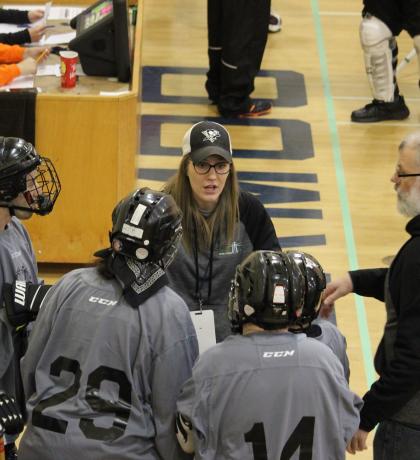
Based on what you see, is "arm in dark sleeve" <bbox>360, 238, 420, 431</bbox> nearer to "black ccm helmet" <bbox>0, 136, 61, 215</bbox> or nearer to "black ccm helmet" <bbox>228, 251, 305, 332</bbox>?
"black ccm helmet" <bbox>228, 251, 305, 332</bbox>

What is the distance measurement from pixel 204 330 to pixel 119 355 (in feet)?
3.83

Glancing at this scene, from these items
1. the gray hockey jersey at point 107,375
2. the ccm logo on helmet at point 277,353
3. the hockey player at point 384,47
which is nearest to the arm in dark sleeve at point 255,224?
the gray hockey jersey at point 107,375

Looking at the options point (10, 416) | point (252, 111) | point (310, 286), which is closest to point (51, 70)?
point (252, 111)

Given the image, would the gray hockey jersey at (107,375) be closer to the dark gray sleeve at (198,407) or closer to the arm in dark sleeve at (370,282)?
the dark gray sleeve at (198,407)

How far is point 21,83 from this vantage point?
627 cm

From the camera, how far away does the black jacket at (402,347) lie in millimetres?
3410

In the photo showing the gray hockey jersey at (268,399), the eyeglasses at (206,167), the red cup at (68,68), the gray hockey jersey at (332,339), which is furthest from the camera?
the red cup at (68,68)

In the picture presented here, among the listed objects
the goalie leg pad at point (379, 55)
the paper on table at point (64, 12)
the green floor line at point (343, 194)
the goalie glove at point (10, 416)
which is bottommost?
the green floor line at point (343, 194)

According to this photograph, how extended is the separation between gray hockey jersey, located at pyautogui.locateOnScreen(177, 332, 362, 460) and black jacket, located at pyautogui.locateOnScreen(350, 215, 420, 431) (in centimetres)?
50

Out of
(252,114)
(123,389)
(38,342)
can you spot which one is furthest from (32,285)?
(252,114)

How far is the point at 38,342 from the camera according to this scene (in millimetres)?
3213

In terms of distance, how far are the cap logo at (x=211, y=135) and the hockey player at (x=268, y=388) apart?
1291 millimetres

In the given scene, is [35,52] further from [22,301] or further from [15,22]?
[22,301]

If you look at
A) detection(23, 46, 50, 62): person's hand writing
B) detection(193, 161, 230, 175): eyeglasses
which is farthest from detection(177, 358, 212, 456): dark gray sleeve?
detection(23, 46, 50, 62): person's hand writing
